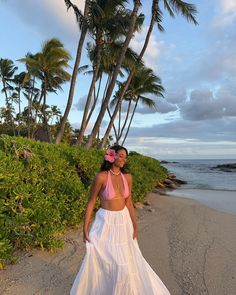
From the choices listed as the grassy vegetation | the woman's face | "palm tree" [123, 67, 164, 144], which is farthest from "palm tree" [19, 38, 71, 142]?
the woman's face

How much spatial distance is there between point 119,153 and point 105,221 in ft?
2.50

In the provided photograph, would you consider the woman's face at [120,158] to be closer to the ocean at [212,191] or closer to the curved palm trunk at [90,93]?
the ocean at [212,191]

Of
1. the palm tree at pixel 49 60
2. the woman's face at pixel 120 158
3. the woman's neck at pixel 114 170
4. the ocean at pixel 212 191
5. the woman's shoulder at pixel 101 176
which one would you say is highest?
the palm tree at pixel 49 60

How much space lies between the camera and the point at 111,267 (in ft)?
11.8

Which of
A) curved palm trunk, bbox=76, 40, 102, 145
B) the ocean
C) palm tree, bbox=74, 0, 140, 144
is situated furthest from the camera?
palm tree, bbox=74, 0, 140, 144

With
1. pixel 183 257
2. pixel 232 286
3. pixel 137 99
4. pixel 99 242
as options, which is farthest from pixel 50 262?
pixel 137 99

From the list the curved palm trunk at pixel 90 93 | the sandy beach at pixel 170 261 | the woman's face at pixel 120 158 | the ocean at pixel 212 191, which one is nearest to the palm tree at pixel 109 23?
the curved palm trunk at pixel 90 93

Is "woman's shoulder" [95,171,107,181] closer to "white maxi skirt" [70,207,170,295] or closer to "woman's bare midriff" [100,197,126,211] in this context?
"woman's bare midriff" [100,197,126,211]

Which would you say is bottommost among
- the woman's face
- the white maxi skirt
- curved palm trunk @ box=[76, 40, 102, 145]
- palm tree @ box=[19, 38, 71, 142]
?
the white maxi skirt

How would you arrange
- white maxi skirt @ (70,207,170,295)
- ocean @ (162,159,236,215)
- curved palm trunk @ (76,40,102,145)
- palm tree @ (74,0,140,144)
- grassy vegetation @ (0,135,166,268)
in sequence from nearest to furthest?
1. white maxi skirt @ (70,207,170,295)
2. grassy vegetation @ (0,135,166,268)
3. ocean @ (162,159,236,215)
4. curved palm trunk @ (76,40,102,145)
5. palm tree @ (74,0,140,144)

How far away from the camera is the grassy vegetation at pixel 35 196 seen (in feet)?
15.6

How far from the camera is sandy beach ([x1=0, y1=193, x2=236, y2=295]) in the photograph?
446 centimetres

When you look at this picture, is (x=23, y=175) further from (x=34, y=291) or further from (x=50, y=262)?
(x=34, y=291)

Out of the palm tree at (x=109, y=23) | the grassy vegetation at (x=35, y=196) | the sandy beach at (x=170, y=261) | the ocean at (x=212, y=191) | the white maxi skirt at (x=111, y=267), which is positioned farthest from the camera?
the palm tree at (x=109, y=23)
